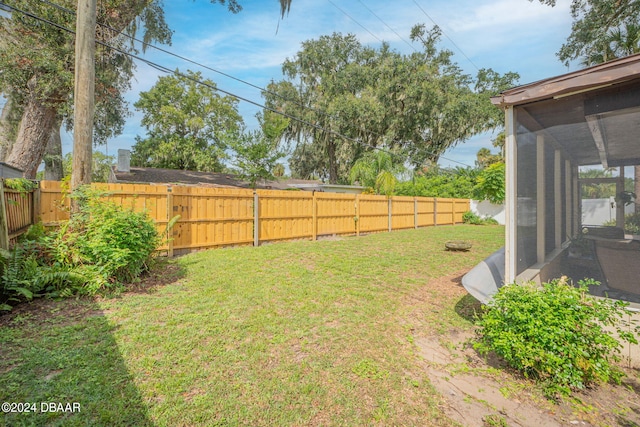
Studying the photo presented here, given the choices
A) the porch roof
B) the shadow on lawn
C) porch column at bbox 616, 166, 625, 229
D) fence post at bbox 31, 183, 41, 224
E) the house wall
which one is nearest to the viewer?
the shadow on lawn

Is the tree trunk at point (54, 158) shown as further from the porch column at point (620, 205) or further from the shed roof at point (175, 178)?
the porch column at point (620, 205)

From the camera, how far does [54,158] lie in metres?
14.8

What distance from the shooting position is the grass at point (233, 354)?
201 cm

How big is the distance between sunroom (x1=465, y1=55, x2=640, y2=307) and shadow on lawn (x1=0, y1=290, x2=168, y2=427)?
3614mm

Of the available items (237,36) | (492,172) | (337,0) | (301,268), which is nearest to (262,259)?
(301,268)

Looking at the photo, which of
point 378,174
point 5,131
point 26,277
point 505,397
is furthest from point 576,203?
point 5,131

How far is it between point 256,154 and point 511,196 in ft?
47.6

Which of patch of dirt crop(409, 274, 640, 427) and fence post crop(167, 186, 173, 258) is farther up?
fence post crop(167, 186, 173, 258)

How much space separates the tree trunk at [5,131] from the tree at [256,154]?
9038 mm

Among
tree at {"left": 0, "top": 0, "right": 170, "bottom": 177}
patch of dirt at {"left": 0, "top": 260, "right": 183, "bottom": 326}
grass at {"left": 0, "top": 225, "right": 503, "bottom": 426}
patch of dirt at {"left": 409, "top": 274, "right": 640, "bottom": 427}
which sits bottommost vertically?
patch of dirt at {"left": 409, "top": 274, "right": 640, "bottom": 427}

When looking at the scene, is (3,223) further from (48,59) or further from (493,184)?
(493,184)

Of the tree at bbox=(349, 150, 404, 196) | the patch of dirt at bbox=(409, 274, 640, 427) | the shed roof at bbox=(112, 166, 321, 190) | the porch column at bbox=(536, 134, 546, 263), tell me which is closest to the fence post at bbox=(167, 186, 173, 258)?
the patch of dirt at bbox=(409, 274, 640, 427)

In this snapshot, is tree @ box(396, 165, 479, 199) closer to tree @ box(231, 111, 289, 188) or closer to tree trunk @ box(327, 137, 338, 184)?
tree trunk @ box(327, 137, 338, 184)

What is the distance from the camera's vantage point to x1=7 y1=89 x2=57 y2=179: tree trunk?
10852mm
